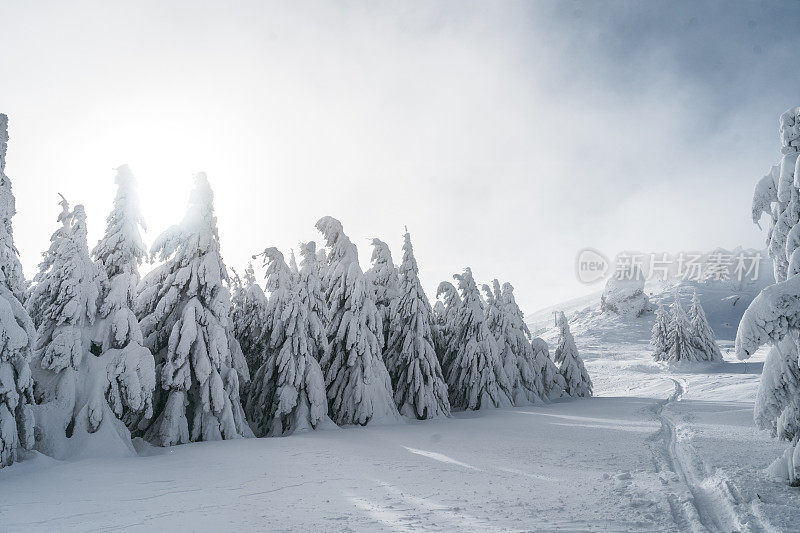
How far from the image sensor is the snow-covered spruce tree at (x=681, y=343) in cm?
5797

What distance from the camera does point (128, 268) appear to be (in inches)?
609

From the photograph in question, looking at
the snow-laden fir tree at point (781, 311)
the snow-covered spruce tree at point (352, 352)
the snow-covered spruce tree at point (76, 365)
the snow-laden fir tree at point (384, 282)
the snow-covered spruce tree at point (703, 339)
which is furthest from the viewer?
the snow-covered spruce tree at point (703, 339)

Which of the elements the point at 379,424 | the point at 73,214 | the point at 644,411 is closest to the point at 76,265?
the point at 73,214

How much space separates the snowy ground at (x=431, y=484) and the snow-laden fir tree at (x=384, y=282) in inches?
352

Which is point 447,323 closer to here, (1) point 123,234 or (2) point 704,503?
(1) point 123,234

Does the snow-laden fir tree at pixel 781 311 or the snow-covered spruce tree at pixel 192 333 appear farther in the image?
the snow-covered spruce tree at pixel 192 333

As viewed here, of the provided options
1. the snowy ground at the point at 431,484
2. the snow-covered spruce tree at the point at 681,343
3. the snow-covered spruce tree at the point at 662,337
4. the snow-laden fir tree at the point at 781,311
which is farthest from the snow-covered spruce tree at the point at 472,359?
the snow-covered spruce tree at the point at 662,337

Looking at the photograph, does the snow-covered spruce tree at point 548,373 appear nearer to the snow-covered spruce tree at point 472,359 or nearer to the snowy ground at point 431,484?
the snow-covered spruce tree at point 472,359

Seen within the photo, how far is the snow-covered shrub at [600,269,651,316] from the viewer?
4409 inches

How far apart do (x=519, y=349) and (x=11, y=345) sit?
30.2 meters

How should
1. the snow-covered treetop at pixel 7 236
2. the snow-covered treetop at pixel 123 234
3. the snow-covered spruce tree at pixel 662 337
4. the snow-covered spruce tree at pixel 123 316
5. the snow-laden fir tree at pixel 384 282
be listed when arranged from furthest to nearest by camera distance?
1. the snow-covered spruce tree at pixel 662 337
2. the snow-laden fir tree at pixel 384 282
3. the snow-covered treetop at pixel 123 234
4. the snow-covered spruce tree at pixel 123 316
5. the snow-covered treetop at pixel 7 236

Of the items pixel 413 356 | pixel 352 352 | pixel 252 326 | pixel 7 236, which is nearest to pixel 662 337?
pixel 413 356

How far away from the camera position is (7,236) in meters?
11.3

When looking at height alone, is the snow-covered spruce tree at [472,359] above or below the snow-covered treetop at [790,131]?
below
